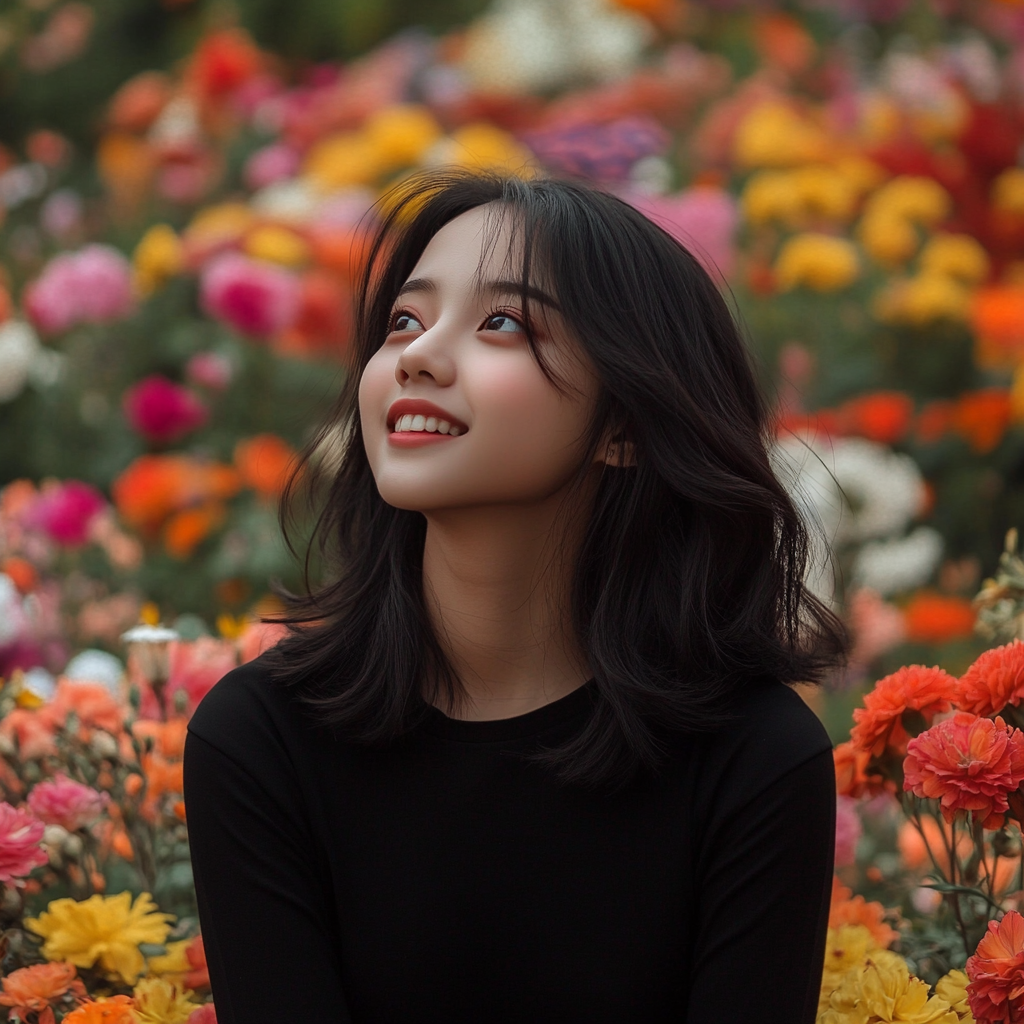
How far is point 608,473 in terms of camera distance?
5.17ft

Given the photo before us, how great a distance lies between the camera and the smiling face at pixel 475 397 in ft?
4.69

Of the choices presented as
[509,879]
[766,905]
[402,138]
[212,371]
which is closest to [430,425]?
[509,879]

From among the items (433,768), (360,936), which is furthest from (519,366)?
(360,936)

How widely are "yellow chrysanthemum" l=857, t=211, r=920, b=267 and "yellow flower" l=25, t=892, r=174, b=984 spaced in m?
3.32

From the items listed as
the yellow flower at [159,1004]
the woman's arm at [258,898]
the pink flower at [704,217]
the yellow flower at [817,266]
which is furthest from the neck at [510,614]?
the yellow flower at [817,266]

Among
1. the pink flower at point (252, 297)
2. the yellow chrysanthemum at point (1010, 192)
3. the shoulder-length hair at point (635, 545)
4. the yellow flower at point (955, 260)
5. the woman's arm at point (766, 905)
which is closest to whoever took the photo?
the woman's arm at point (766, 905)

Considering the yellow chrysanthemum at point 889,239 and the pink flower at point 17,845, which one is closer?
the pink flower at point 17,845

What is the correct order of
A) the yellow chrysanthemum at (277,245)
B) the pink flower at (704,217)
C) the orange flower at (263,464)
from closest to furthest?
1. the orange flower at (263,464)
2. the pink flower at (704,217)
3. the yellow chrysanthemum at (277,245)

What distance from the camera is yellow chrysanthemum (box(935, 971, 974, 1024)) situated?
1563mm

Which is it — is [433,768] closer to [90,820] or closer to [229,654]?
[90,820]

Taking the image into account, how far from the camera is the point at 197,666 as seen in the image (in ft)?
6.87

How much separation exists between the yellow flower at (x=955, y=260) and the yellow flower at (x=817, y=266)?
0.88 feet

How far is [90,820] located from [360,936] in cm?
49

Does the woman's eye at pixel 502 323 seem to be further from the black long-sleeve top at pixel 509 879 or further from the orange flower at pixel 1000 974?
the orange flower at pixel 1000 974
